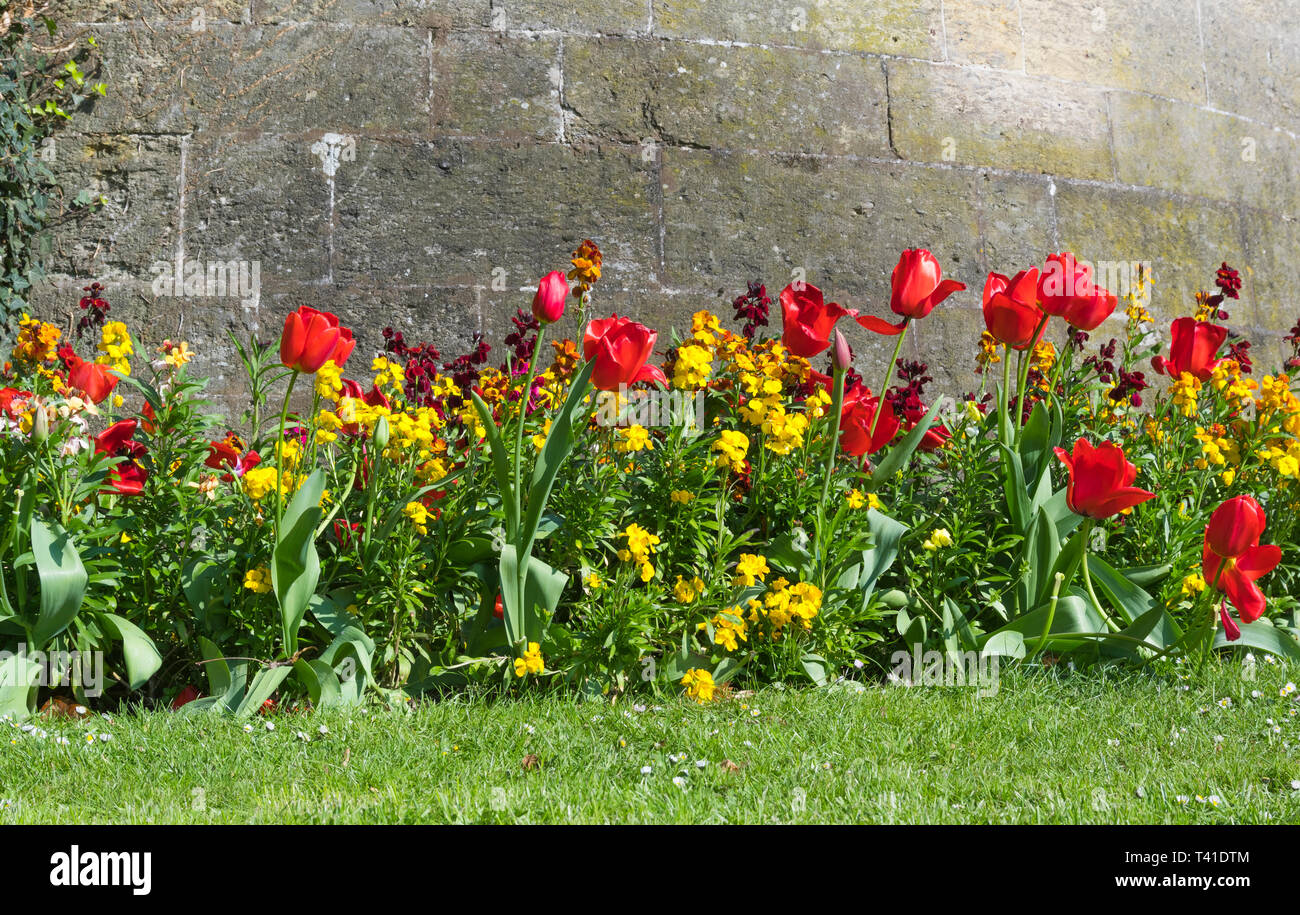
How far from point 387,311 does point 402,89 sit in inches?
41.1

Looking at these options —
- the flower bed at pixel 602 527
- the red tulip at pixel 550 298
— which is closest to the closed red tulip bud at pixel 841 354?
the flower bed at pixel 602 527

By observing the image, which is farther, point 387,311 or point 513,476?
point 387,311

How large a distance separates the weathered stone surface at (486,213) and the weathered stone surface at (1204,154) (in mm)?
2632

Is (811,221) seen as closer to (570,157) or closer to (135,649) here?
(570,157)

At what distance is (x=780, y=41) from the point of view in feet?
17.1

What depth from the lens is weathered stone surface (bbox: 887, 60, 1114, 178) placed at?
527cm

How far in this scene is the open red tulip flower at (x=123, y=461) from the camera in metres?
3.04

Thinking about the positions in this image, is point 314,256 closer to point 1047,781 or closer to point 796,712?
point 796,712

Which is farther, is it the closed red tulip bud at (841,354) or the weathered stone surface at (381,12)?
the weathered stone surface at (381,12)

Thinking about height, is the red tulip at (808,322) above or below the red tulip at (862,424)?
above

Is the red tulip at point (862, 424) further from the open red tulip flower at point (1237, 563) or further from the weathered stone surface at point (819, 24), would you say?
the weathered stone surface at point (819, 24)

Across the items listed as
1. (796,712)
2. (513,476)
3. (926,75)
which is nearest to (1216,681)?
(796,712)

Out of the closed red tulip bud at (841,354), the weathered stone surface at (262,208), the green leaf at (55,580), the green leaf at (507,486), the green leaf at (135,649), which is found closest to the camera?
the green leaf at (55,580)

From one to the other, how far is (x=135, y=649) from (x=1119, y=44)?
215 inches
